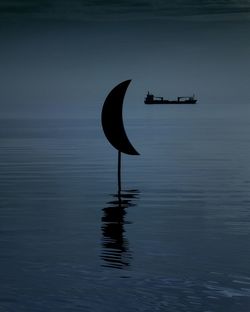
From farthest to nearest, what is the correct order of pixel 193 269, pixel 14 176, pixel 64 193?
pixel 14 176 < pixel 64 193 < pixel 193 269

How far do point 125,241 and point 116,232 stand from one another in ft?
6.58

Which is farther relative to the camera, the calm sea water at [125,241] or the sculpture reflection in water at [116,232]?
the sculpture reflection in water at [116,232]

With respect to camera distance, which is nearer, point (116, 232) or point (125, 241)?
point (125, 241)

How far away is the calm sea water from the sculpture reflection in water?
0.10ft

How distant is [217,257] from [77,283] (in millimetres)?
4660

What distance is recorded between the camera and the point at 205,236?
26.1 m

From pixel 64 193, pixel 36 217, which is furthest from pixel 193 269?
pixel 64 193

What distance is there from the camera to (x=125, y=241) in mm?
24938

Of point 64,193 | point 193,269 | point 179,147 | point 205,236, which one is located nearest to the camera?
point 193,269

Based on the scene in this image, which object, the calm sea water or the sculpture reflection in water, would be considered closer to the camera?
the calm sea water

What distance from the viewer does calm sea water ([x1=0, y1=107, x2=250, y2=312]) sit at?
17922mm

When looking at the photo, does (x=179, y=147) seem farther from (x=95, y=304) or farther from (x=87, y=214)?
(x=95, y=304)

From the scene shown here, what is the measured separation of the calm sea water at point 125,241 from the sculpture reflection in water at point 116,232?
3 centimetres

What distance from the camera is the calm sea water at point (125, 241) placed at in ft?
58.8
